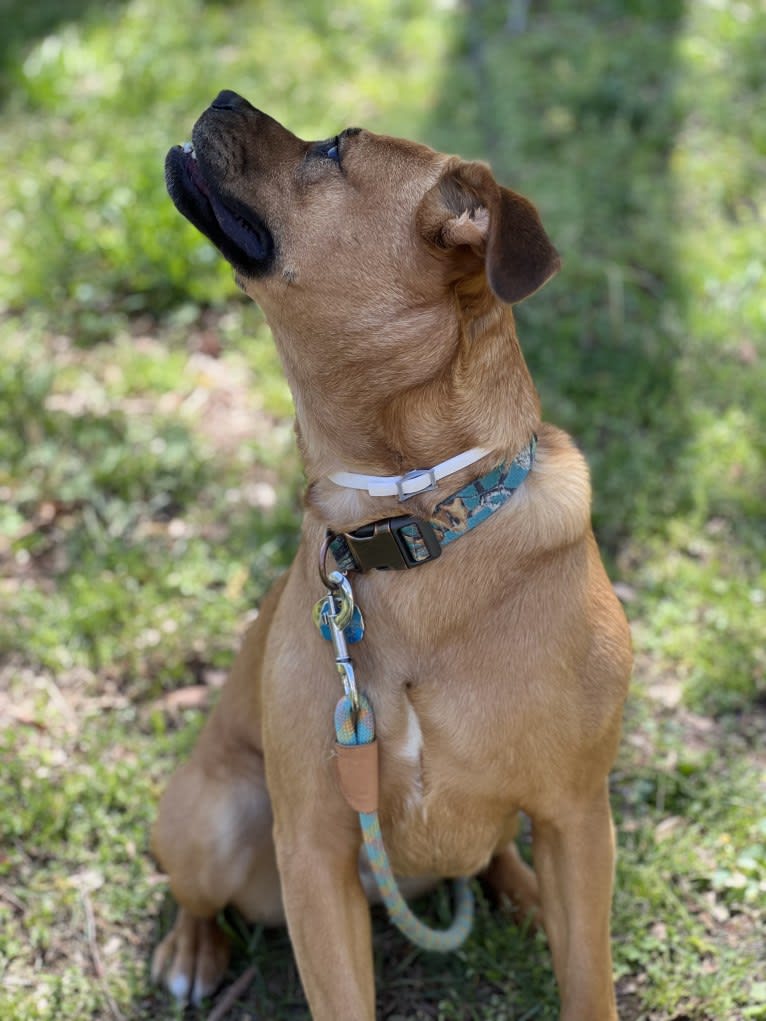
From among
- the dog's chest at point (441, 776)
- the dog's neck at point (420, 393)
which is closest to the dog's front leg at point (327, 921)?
the dog's chest at point (441, 776)

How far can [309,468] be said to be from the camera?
9.85 ft

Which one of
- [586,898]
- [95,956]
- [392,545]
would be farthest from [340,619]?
[95,956]

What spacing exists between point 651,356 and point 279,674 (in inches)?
120

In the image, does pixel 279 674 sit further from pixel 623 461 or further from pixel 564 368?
pixel 564 368

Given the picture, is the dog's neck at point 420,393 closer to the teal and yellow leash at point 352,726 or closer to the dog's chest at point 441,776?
the teal and yellow leash at point 352,726

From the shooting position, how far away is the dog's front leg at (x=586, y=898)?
2.87 metres

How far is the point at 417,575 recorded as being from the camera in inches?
110

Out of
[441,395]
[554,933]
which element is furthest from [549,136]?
[554,933]

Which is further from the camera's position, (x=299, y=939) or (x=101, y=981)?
(x=101, y=981)

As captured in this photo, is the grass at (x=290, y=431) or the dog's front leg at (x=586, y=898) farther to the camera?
the grass at (x=290, y=431)

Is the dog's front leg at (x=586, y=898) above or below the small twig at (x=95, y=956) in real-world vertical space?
above

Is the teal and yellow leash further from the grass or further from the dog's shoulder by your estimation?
the grass

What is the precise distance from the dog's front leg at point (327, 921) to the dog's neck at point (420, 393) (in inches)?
30.7

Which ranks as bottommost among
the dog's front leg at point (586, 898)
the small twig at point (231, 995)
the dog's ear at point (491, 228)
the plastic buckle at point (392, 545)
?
the small twig at point (231, 995)
